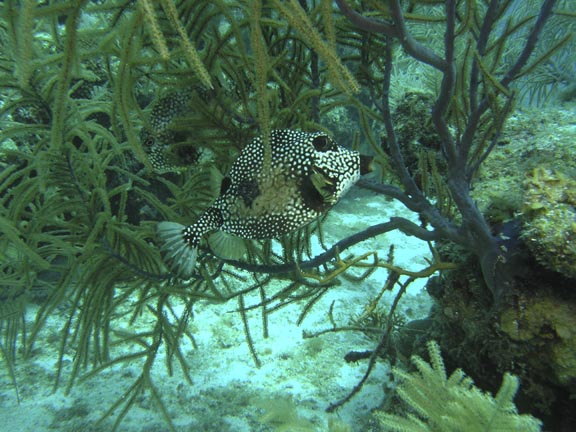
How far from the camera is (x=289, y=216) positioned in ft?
7.47

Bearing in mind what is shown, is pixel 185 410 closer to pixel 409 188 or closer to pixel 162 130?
pixel 162 130

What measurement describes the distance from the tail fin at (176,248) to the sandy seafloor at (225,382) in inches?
42.9

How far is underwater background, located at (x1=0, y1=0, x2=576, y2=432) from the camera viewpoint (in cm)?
194

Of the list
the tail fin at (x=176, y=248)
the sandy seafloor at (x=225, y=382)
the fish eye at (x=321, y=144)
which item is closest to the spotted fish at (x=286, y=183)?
the fish eye at (x=321, y=144)

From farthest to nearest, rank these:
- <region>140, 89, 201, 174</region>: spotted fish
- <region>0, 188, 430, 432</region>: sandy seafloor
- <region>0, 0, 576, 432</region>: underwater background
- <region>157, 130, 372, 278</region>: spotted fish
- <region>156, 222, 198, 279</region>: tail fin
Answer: <region>0, 188, 430, 432</region>: sandy seafloor
<region>140, 89, 201, 174</region>: spotted fish
<region>156, 222, 198, 279</region>: tail fin
<region>157, 130, 372, 278</region>: spotted fish
<region>0, 0, 576, 432</region>: underwater background

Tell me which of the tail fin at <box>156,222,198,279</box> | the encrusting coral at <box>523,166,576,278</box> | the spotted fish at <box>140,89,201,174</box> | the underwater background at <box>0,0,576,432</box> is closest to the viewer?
the underwater background at <box>0,0,576,432</box>

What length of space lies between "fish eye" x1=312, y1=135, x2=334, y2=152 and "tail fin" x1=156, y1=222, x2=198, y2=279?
44.5 inches

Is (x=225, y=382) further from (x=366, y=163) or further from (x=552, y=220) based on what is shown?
(x=552, y=220)

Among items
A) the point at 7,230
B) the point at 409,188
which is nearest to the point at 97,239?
the point at 7,230

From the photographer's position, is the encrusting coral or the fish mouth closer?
the encrusting coral

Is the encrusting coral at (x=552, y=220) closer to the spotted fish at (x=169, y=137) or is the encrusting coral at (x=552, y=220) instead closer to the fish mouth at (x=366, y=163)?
the fish mouth at (x=366, y=163)

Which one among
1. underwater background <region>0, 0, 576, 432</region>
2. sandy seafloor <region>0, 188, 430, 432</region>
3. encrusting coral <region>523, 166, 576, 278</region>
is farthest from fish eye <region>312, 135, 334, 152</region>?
sandy seafloor <region>0, 188, 430, 432</region>

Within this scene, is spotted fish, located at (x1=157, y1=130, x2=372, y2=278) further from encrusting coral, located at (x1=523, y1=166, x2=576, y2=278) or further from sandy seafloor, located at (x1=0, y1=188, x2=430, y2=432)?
sandy seafloor, located at (x1=0, y1=188, x2=430, y2=432)

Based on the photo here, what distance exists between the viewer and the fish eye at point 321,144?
2.35 meters
